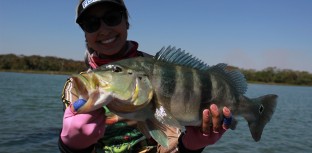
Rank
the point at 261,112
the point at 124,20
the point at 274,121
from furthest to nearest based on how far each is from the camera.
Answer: the point at 274,121, the point at 124,20, the point at 261,112

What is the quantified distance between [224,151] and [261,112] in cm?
903

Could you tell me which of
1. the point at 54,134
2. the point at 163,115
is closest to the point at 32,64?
the point at 54,134

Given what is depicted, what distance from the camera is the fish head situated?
2729 mm

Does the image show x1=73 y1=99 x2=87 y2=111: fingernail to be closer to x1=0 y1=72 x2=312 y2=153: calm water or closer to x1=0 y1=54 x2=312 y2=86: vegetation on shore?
x1=0 y1=72 x2=312 y2=153: calm water

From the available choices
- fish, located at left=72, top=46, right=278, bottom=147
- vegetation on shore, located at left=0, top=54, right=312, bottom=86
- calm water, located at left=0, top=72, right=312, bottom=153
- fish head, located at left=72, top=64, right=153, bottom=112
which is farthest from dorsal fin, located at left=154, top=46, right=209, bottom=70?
vegetation on shore, located at left=0, top=54, right=312, bottom=86

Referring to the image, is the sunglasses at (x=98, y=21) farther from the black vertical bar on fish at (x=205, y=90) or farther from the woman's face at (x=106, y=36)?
the black vertical bar on fish at (x=205, y=90)

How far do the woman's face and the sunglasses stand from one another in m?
0.03

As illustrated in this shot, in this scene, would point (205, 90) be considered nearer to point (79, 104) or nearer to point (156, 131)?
point (156, 131)

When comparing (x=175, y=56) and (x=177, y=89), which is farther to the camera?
(x=175, y=56)

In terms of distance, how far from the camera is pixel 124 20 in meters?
4.30

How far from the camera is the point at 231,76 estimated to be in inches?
149

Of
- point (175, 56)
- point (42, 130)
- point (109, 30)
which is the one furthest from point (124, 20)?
point (42, 130)

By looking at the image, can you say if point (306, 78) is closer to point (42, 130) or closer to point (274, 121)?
point (274, 121)

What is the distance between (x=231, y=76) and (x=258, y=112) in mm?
519
